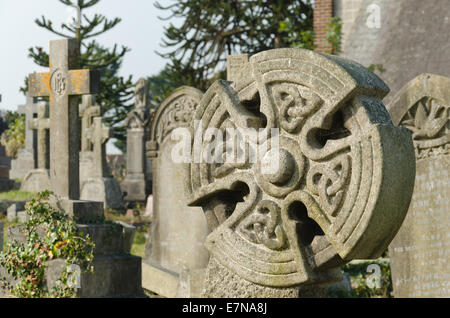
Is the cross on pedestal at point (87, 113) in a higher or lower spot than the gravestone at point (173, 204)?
higher

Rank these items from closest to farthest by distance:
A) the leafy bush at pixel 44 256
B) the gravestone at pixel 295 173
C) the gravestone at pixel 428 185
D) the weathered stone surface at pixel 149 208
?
the gravestone at pixel 295 173 < the leafy bush at pixel 44 256 < the gravestone at pixel 428 185 < the weathered stone surface at pixel 149 208

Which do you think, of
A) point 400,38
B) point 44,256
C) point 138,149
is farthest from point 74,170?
point 138,149

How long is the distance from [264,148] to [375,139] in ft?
2.60

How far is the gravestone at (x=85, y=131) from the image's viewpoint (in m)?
16.5

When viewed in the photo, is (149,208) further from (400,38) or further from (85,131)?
(400,38)

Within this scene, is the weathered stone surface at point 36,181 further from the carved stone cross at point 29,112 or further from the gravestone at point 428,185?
the gravestone at point 428,185

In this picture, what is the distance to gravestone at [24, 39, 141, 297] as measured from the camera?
6.71m

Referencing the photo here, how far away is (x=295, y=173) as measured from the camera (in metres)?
4.25

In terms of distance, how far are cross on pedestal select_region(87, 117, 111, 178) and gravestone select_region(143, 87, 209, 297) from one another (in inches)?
220

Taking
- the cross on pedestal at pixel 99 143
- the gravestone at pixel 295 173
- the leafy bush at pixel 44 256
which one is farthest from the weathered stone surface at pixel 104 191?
the gravestone at pixel 295 173

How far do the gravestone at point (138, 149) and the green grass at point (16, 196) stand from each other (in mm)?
2707

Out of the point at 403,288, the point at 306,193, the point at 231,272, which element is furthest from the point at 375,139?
the point at 403,288
